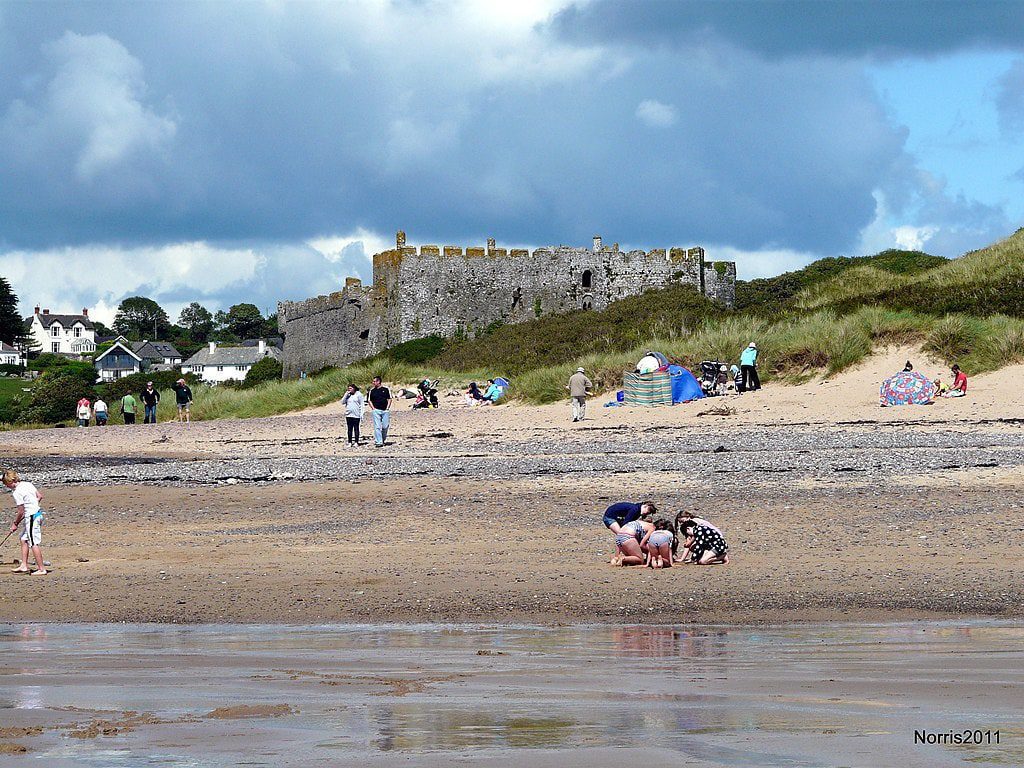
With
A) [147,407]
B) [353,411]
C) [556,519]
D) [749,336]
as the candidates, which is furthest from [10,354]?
[556,519]

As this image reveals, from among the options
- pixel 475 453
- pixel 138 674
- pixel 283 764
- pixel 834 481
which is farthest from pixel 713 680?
pixel 475 453

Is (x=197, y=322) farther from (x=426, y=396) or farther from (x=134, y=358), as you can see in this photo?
(x=426, y=396)

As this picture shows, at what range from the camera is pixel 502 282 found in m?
59.2

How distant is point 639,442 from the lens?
74.4 feet

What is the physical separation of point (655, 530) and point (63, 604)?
16.6ft

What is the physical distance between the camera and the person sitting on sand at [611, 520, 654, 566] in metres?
11.8

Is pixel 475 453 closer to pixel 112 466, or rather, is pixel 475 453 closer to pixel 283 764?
pixel 112 466

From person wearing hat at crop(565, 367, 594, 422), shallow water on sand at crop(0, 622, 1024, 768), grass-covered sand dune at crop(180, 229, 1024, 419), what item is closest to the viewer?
shallow water on sand at crop(0, 622, 1024, 768)

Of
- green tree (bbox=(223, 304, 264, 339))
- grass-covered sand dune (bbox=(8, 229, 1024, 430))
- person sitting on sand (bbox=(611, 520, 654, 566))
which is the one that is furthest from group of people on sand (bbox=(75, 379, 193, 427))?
green tree (bbox=(223, 304, 264, 339))

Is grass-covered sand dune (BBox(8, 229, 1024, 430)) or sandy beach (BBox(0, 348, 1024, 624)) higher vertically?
grass-covered sand dune (BBox(8, 229, 1024, 430))

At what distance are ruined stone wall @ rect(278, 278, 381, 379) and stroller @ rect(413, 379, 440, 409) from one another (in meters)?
24.7

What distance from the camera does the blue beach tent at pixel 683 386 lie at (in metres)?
28.2

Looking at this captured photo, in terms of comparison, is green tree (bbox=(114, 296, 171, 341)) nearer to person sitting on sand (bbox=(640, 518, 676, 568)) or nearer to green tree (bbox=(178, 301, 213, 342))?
green tree (bbox=(178, 301, 213, 342))

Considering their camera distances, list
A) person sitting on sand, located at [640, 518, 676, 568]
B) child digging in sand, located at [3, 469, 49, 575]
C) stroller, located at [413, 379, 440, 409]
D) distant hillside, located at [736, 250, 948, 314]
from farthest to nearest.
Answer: distant hillside, located at [736, 250, 948, 314]
stroller, located at [413, 379, 440, 409]
child digging in sand, located at [3, 469, 49, 575]
person sitting on sand, located at [640, 518, 676, 568]
